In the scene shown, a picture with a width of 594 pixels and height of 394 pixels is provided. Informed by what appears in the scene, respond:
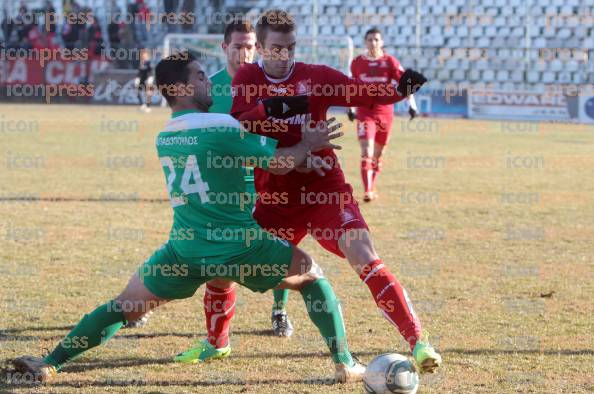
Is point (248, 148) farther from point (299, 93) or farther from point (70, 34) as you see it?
point (70, 34)

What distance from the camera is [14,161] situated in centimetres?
1750

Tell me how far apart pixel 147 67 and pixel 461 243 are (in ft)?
79.8

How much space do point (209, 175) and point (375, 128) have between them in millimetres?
8974

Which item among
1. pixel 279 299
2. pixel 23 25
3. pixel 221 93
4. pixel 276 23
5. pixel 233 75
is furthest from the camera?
pixel 23 25

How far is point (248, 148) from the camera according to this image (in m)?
4.83

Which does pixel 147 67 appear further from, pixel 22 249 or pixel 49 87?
pixel 22 249

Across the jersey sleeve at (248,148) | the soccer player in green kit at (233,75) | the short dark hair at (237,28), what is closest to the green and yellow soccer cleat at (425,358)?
the jersey sleeve at (248,148)

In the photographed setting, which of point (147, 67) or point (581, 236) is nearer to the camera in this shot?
point (581, 236)

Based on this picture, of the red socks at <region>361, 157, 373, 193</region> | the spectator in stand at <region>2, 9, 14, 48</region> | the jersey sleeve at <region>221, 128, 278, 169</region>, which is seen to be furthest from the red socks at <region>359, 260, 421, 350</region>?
the spectator in stand at <region>2, 9, 14, 48</region>

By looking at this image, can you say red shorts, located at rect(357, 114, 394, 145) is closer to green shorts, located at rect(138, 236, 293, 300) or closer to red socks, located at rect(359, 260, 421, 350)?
red socks, located at rect(359, 260, 421, 350)

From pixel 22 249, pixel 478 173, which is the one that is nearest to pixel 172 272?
pixel 22 249

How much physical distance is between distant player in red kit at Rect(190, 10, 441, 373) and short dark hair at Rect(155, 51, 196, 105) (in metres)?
0.63

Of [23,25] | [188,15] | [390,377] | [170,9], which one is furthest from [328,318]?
[23,25]

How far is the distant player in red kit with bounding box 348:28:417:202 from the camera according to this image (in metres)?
13.0
